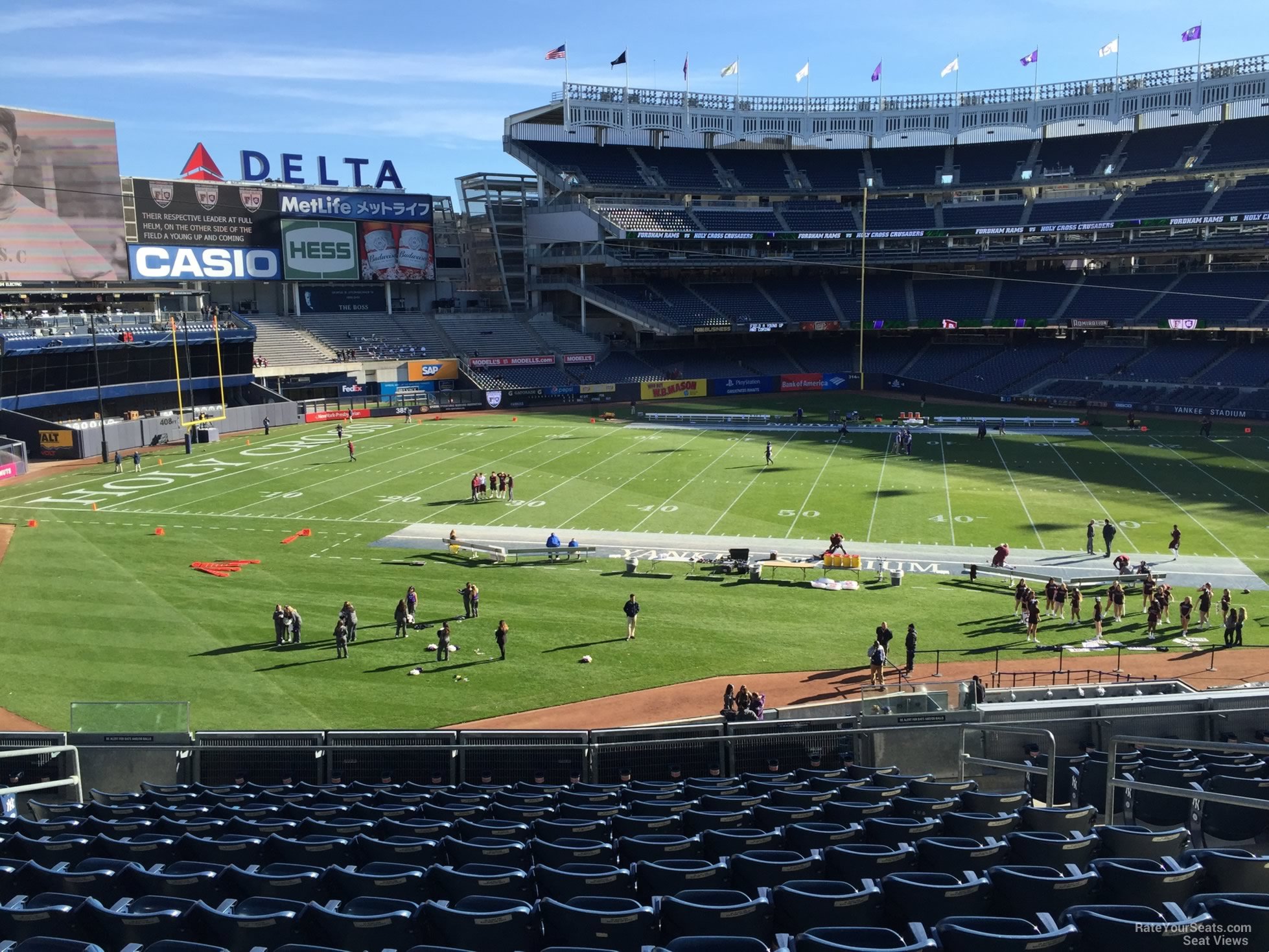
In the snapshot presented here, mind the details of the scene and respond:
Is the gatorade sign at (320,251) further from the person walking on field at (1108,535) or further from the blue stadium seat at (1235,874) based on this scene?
the blue stadium seat at (1235,874)

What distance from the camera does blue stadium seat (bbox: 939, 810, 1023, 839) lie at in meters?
9.11

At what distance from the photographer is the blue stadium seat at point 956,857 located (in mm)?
8031

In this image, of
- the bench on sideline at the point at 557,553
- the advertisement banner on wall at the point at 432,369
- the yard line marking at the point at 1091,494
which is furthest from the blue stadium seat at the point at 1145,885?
the advertisement banner on wall at the point at 432,369

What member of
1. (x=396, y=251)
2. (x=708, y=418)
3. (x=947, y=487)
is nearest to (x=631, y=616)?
(x=947, y=487)

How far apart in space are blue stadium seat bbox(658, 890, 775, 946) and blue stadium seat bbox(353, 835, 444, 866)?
2841mm

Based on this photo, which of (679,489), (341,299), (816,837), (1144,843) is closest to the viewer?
(1144,843)

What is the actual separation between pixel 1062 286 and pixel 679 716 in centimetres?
7525

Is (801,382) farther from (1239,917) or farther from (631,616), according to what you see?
(1239,917)

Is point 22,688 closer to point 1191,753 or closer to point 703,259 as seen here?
point 1191,753

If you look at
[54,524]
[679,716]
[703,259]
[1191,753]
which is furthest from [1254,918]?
[703,259]

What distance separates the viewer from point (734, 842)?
29.1ft

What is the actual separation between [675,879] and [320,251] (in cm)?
7878

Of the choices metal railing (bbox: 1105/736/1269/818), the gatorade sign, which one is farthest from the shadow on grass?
the gatorade sign

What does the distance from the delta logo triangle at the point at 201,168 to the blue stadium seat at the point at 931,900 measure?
77.8m
